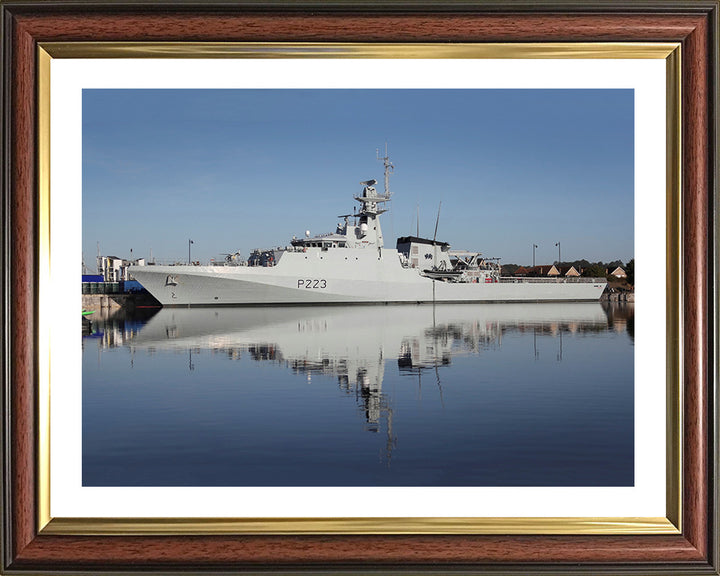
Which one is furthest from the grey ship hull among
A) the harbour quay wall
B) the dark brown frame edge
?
the dark brown frame edge

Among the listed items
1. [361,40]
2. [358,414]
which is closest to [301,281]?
[358,414]

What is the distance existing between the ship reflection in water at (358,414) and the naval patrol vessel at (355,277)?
1440 centimetres

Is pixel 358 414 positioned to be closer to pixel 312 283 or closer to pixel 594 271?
pixel 312 283

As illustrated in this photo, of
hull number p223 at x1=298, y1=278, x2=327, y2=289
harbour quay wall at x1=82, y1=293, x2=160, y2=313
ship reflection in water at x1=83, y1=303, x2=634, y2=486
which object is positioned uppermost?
hull number p223 at x1=298, y1=278, x2=327, y2=289

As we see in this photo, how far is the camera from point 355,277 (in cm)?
2908

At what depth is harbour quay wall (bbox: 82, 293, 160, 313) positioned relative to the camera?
30.6 meters

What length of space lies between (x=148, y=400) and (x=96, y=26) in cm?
510

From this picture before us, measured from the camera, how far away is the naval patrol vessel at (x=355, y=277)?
2734cm

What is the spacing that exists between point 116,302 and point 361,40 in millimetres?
31827

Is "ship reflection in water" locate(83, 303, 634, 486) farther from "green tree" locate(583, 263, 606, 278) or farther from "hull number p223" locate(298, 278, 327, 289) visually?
"green tree" locate(583, 263, 606, 278)

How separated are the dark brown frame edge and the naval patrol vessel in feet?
81.5

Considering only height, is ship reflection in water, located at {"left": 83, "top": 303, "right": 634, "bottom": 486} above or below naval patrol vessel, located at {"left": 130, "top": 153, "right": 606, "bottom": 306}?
below

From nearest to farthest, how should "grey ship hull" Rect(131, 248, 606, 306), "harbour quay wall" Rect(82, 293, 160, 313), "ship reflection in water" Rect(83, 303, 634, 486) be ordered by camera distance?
"ship reflection in water" Rect(83, 303, 634, 486), "grey ship hull" Rect(131, 248, 606, 306), "harbour quay wall" Rect(82, 293, 160, 313)

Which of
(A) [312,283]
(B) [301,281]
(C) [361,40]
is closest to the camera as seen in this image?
(C) [361,40]
